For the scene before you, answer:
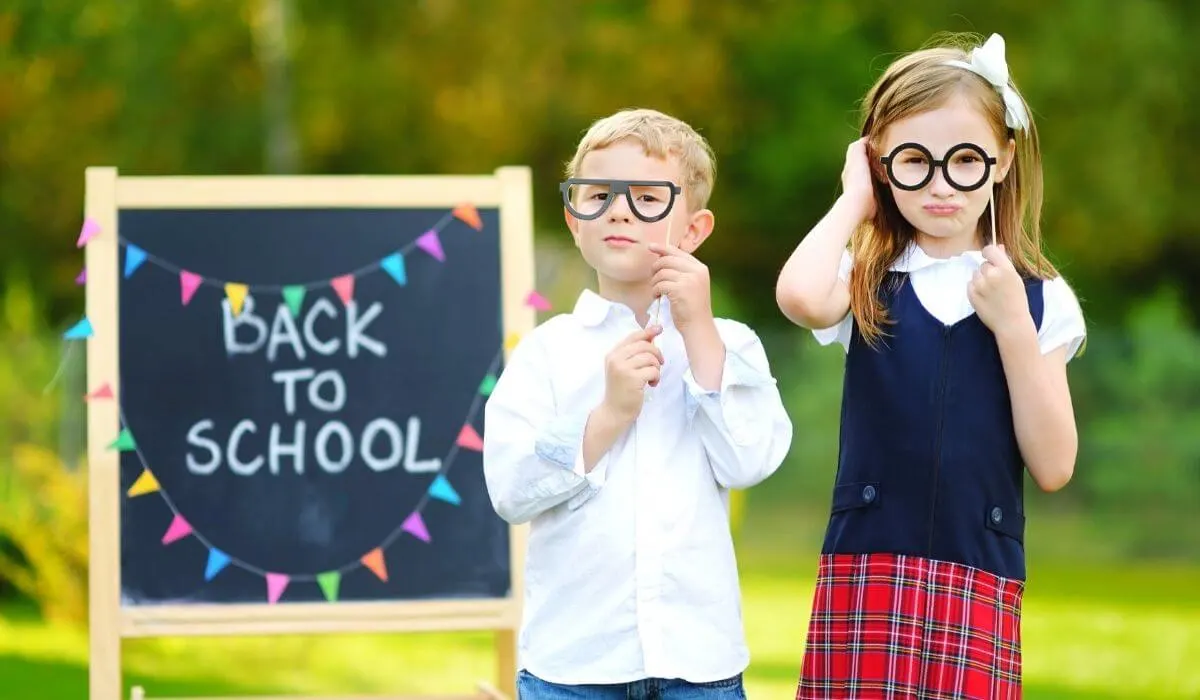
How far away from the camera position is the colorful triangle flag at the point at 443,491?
392 centimetres

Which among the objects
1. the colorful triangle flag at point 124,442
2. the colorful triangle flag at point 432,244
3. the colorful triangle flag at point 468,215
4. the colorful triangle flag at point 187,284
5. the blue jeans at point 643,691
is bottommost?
the blue jeans at point 643,691

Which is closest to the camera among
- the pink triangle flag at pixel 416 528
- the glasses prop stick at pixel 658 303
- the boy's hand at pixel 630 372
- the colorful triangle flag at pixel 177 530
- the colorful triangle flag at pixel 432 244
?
the boy's hand at pixel 630 372

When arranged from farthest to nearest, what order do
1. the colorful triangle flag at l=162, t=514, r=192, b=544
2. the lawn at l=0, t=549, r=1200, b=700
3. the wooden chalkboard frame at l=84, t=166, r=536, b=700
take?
the lawn at l=0, t=549, r=1200, b=700, the colorful triangle flag at l=162, t=514, r=192, b=544, the wooden chalkboard frame at l=84, t=166, r=536, b=700

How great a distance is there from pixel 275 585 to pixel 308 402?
0.43m

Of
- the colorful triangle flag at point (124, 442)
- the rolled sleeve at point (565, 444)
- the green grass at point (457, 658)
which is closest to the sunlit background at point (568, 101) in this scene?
the green grass at point (457, 658)

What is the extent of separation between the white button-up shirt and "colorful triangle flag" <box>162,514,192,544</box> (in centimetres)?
133

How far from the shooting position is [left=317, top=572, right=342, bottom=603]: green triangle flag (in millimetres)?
3822

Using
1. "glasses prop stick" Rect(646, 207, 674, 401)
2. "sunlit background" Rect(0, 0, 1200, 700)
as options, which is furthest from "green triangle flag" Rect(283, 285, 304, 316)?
"sunlit background" Rect(0, 0, 1200, 700)

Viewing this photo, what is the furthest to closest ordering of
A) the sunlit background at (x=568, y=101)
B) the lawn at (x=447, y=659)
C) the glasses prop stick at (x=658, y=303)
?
the sunlit background at (x=568, y=101)
the lawn at (x=447, y=659)
the glasses prop stick at (x=658, y=303)

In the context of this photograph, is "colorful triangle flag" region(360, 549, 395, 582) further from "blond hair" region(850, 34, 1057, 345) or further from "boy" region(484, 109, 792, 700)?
"blond hair" region(850, 34, 1057, 345)

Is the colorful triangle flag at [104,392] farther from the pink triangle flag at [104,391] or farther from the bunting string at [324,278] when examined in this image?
the bunting string at [324,278]

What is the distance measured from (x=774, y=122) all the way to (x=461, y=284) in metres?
13.5

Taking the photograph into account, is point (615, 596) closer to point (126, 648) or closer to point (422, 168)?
point (126, 648)

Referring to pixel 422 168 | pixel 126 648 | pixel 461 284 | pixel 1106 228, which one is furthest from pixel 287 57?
pixel 461 284
